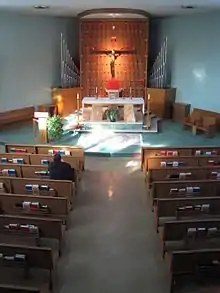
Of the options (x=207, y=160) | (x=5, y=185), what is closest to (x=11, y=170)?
(x=5, y=185)

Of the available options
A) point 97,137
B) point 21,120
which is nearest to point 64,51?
point 21,120

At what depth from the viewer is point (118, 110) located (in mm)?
10781

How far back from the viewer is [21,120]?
38.8 feet

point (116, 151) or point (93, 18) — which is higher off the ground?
point (93, 18)

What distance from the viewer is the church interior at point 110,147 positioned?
168 inches

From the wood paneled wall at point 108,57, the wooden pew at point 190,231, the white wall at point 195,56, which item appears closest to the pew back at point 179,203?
the wooden pew at point 190,231

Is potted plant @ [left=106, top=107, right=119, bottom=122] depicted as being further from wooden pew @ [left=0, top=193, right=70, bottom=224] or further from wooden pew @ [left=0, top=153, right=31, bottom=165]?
wooden pew @ [left=0, top=193, right=70, bottom=224]

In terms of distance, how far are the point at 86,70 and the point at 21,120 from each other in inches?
104

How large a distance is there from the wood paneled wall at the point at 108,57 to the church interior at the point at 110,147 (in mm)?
32

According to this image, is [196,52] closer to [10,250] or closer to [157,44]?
[157,44]

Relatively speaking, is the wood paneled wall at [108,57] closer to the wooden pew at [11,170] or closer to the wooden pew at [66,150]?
the wooden pew at [66,150]

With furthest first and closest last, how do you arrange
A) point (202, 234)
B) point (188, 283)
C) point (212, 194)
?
point (212, 194), point (202, 234), point (188, 283)

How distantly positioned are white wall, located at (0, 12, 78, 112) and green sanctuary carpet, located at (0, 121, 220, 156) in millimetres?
1449

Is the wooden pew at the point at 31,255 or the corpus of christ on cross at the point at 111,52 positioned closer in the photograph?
the wooden pew at the point at 31,255
